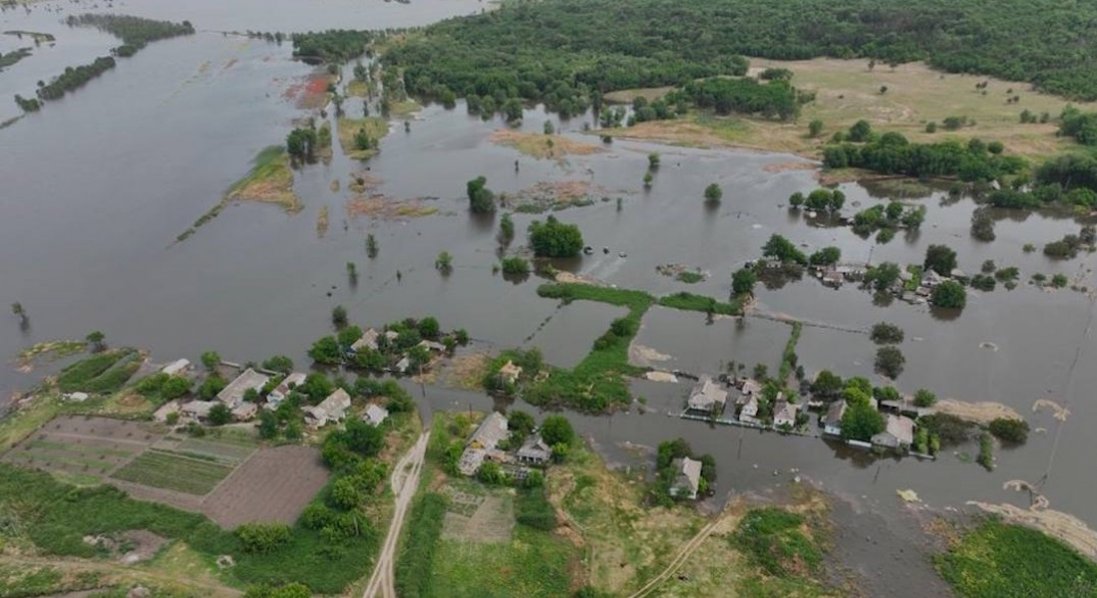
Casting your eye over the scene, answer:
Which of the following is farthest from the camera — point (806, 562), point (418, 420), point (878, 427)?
point (418, 420)

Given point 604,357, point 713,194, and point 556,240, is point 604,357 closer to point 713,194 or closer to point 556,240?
point 556,240

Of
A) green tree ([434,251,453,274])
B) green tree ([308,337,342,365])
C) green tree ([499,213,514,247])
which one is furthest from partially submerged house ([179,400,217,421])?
green tree ([499,213,514,247])

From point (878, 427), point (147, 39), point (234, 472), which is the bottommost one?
point (234, 472)

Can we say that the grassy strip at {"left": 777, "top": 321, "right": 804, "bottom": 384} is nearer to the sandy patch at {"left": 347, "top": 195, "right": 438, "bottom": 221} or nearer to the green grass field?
the green grass field

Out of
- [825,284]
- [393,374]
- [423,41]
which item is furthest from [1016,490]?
[423,41]

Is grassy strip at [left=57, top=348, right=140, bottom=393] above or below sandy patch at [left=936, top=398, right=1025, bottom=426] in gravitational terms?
→ below

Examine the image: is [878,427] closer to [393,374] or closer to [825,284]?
[825,284]
